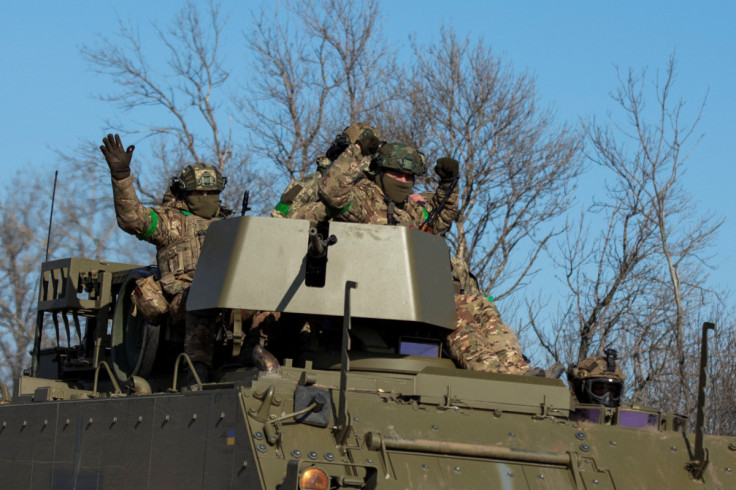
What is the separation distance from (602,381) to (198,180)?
4.29 metres

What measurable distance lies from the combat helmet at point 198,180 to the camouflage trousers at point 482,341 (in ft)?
8.98

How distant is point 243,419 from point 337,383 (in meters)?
1.30

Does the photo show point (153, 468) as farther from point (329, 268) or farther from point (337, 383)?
point (329, 268)

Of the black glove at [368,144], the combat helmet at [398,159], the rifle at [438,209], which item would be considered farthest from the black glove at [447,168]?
the black glove at [368,144]

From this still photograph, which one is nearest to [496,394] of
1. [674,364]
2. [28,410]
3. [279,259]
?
[279,259]

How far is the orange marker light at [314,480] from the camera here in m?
7.55

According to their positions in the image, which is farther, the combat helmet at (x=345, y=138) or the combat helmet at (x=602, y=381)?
the combat helmet at (x=345, y=138)

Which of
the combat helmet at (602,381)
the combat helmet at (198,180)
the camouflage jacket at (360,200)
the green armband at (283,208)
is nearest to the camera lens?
the camouflage jacket at (360,200)

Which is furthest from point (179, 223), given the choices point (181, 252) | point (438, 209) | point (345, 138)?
point (438, 209)

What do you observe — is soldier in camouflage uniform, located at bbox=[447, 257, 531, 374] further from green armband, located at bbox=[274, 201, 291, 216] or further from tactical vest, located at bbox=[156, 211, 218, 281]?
tactical vest, located at bbox=[156, 211, 218, 281]

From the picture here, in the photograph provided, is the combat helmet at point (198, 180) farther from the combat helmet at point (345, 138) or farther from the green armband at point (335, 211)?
the green armband at point (335, 211)

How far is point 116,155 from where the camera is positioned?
11.2m

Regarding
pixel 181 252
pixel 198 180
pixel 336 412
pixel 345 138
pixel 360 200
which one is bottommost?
pixel 336 412

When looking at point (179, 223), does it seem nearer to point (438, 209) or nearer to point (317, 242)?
point (438, 209)
